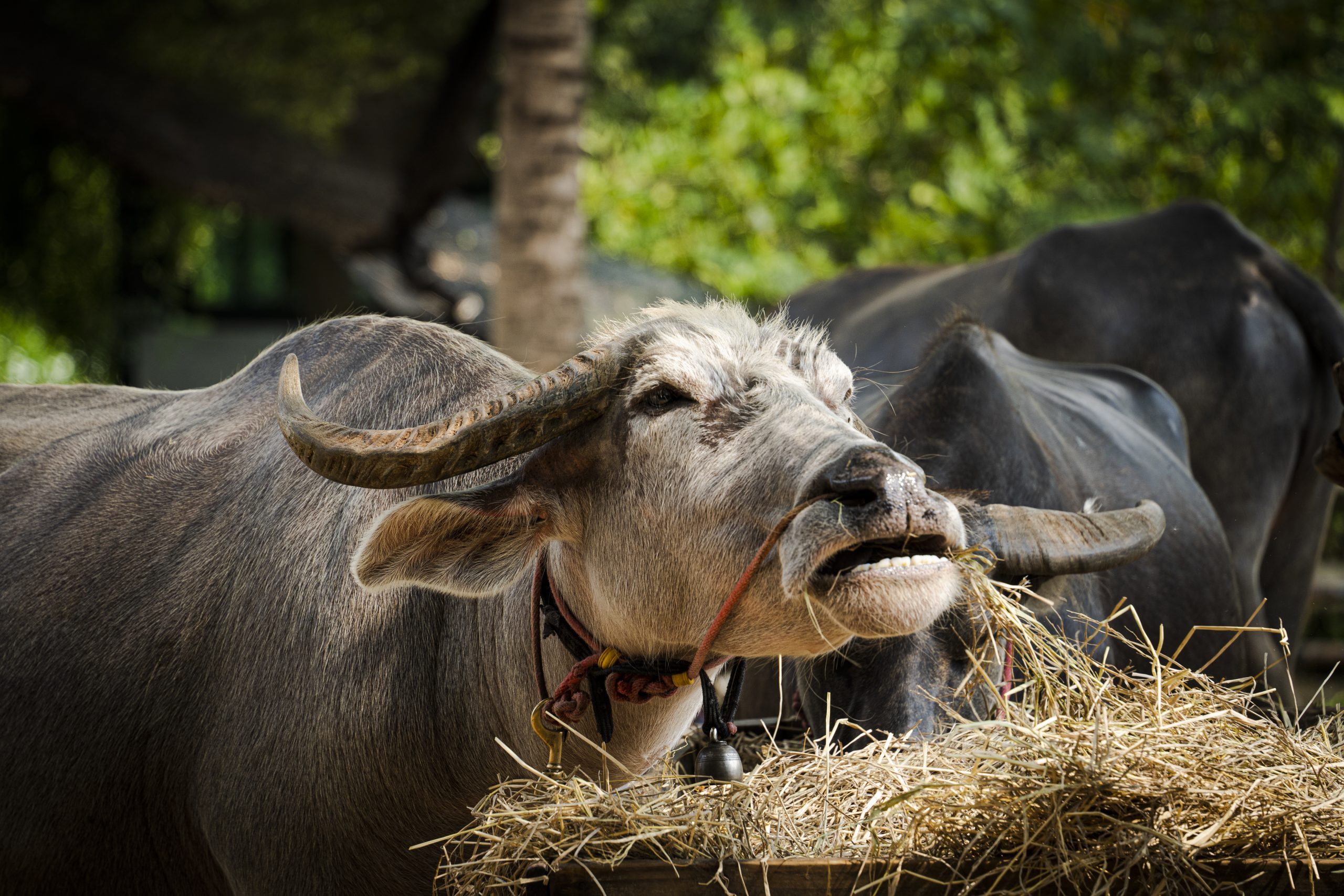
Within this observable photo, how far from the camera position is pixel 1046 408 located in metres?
4.51

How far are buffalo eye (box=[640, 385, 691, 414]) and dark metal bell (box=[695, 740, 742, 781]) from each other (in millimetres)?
744

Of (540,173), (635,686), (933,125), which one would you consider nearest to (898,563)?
(635,686)

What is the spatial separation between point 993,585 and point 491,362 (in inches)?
59.5

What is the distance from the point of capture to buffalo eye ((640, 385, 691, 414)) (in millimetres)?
2617

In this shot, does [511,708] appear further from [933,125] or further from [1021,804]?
[933,125]

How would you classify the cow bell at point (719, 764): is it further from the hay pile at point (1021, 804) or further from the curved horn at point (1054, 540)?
the curved horn at point (1054, 540)

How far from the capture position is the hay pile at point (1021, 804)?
2102 millimetres

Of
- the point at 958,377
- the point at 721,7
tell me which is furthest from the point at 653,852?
the point at 721,7

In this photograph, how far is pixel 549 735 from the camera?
266 cm

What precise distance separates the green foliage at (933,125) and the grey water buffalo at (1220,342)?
12.8ft

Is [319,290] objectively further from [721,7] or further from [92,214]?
[721,7]

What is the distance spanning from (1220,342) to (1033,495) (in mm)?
2988

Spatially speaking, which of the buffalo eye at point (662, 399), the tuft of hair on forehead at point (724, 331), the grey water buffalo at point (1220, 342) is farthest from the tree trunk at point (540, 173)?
the buffalo eye at point (662, 399)

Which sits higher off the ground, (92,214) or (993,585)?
(993,585)
